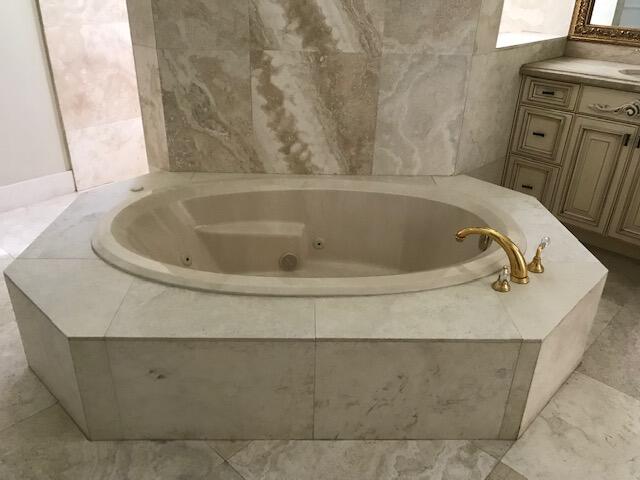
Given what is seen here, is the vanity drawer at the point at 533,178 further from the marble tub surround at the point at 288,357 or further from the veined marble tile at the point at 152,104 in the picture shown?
the veined marble tile at the point at 152,104

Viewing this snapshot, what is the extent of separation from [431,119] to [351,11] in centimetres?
55

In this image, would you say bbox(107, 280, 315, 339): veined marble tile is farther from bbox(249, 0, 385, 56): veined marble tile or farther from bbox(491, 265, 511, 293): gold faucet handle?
bbox(249, 0, 385, 56): veined marble tile

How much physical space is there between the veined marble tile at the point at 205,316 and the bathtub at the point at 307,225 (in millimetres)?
499

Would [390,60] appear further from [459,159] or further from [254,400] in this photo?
[254,400]

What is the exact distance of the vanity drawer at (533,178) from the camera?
2.61 meters

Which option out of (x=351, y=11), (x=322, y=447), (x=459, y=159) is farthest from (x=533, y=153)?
(x=322, y=447)

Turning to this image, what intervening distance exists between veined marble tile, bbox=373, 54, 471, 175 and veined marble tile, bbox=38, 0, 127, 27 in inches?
71.5

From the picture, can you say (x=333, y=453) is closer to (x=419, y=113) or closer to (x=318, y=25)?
(x=419, y=113)

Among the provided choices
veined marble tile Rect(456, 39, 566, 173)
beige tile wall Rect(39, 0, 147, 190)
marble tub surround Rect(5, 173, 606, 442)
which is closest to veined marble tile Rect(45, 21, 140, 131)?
beige tile wall Rect(39, 0, 147, 190)

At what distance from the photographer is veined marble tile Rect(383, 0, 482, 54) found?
6.74ft

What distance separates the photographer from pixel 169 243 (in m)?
2.04

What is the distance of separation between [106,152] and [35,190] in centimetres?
47

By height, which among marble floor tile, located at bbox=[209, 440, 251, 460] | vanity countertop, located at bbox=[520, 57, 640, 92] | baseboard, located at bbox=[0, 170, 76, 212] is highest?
vanity countertop, located at bbox=[520, 57, 640, 92]

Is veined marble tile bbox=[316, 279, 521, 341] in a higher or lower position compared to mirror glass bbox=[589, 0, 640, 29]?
lower
